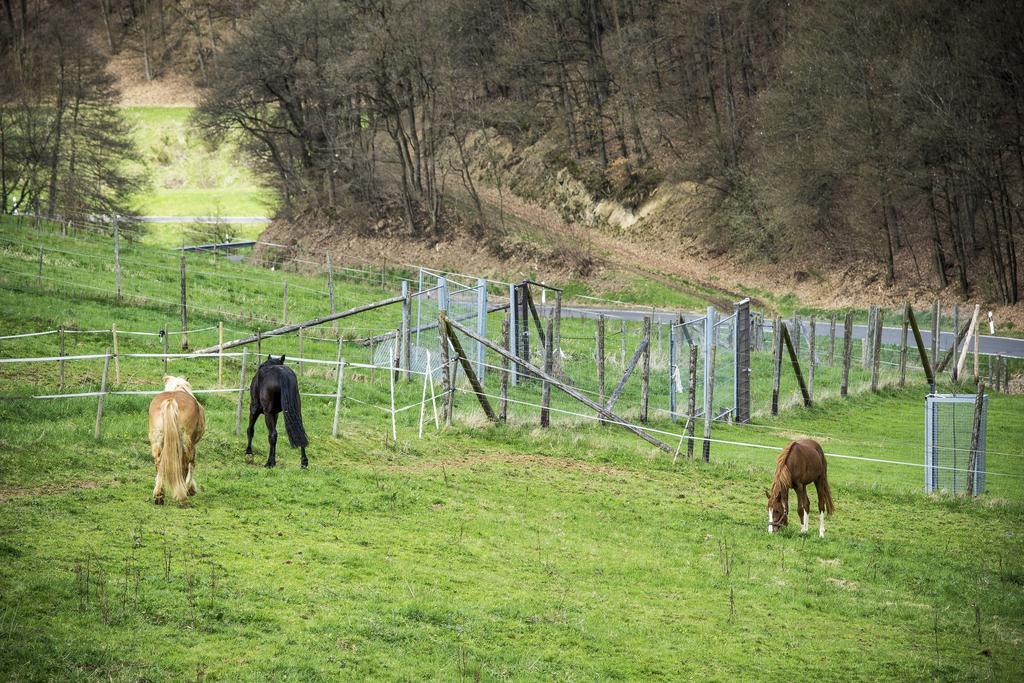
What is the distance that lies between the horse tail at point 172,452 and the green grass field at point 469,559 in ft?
1.20

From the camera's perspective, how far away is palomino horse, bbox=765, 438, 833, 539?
14.2m

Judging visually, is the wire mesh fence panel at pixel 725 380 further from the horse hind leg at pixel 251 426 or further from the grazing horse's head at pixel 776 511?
the horse hind leg at pixel 251 426

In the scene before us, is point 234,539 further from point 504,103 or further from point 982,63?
point 504,103

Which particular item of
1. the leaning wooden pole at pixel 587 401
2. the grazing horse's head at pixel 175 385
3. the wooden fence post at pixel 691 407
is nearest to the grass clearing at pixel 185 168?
the leaning wooden pole at pixel 587 401

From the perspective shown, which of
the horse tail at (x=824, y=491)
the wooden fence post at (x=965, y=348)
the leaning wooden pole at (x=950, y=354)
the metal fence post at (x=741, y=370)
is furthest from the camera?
the leaning wooden pole at (x=950, y=354)

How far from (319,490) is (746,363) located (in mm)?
12538

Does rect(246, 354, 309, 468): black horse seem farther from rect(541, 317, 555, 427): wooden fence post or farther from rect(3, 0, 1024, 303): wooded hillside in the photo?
rect(3, 0, 1024, 303): wooded hillside

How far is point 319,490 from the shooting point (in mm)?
14633

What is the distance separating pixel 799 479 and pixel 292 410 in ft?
25.0

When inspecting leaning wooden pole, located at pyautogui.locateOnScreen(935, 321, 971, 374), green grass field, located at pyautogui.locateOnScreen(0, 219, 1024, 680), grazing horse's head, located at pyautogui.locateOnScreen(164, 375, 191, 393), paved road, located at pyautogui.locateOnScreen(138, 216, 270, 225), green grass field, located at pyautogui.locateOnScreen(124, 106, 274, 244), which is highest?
green grass field, located at pyautogui.locateOnScreen(124, 106, 274, 244)

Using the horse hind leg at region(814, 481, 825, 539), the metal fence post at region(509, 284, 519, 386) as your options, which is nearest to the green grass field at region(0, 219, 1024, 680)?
the horse hind leg at region(814, 481, 825, 539)

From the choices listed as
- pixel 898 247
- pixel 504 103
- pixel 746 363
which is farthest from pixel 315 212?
pixel 746 363

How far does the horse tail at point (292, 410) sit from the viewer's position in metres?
15.7

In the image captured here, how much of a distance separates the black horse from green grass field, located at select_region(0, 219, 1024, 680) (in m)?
0.46
